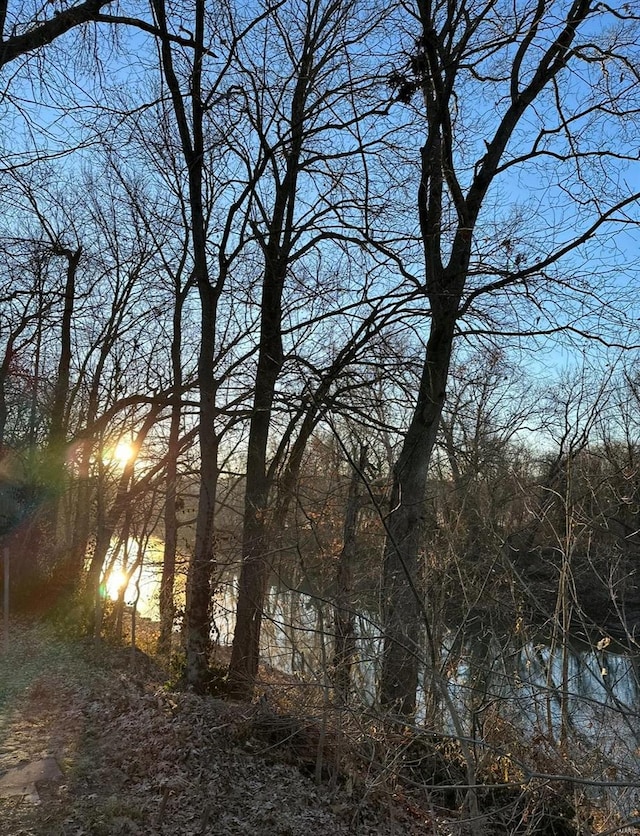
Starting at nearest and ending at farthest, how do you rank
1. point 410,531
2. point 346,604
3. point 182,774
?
point 182,774, point 346,604, point 410,531

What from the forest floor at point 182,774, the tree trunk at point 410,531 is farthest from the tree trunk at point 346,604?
the forest floor at point 182,774

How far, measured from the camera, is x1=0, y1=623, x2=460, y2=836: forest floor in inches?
198

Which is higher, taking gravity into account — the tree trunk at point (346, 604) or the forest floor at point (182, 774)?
the tree trunk at point (346, 604)

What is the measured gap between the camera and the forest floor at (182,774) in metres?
5.04

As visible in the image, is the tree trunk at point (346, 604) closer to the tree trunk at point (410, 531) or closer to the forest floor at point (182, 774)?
the tree trunk at point (410, 531)

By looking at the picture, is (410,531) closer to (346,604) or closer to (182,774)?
(346,604)

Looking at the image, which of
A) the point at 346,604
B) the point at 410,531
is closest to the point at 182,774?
the point at 346,604

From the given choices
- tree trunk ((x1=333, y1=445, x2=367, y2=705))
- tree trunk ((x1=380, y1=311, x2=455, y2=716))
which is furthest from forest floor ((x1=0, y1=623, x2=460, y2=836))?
tree trunk ((x1=380, y1=311, x2=455, y2=716))

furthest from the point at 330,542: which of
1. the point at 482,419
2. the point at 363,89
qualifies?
the point at 363,89

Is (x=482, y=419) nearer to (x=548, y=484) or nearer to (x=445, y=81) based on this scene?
(x=548, y=484)

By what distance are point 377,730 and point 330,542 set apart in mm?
2624

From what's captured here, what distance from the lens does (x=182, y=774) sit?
5.81 meters

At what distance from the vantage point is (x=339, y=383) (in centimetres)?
1059

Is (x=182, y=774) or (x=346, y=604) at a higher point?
(x=346, y=604)
